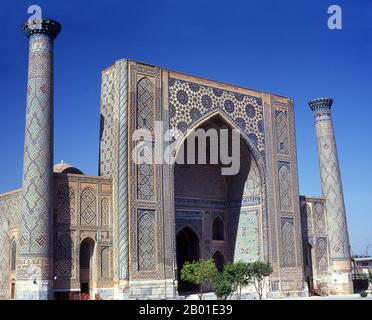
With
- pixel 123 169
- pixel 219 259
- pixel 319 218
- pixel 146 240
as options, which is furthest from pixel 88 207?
pixel 319 218

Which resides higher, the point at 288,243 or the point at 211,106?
the point at 211,106

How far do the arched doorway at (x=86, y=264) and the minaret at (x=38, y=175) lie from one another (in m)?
1.21

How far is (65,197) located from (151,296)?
3519 millimetres

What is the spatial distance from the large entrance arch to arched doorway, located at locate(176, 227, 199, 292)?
0.12ft

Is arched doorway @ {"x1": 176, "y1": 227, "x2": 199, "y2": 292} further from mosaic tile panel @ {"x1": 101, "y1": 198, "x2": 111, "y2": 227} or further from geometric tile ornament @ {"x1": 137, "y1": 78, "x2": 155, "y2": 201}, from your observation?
mosaic tile panel @ {"x1": 101, "y1": 198, "x2": 111, "y2": 227}

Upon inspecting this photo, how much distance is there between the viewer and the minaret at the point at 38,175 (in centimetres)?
1330

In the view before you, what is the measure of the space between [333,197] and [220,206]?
446cm

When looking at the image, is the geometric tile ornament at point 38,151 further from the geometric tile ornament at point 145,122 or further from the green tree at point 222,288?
the green tree at point 222,288

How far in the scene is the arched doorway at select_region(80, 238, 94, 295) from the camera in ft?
47.7

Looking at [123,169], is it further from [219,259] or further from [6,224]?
[219,259]

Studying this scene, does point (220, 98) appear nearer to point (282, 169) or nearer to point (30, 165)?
point (282, 169)

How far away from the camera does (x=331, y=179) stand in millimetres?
21094

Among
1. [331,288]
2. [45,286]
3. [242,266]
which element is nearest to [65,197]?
[45,286]

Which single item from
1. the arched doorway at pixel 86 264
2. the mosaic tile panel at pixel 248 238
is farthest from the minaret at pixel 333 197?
the arched doorway at pixel 86 264
